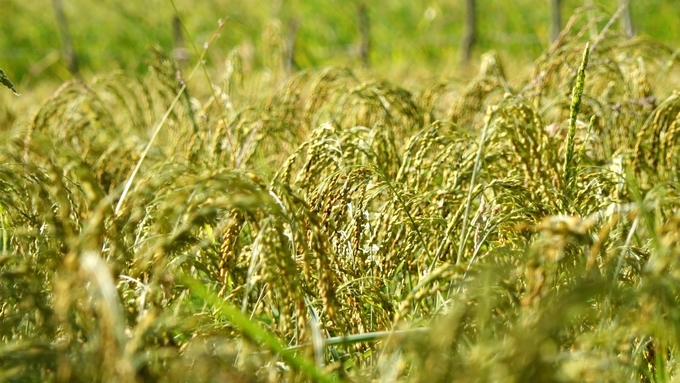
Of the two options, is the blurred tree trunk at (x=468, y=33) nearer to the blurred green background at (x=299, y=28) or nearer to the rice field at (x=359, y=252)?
the blurred green background at (x=299, y=28)

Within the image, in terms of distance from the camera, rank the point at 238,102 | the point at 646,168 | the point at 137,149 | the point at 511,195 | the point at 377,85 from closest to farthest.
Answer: the point at 511,195 < the point at 646,168 < the point at 377,85 < the point at 137,149 < the point at 238,102

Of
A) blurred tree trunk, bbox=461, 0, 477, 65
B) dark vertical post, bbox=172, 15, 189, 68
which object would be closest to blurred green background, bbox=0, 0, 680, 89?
blurred tree trunk, bbox=461, 0, 477, 65

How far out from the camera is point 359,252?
4.33 feet

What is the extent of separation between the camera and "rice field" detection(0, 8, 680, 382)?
73 cm

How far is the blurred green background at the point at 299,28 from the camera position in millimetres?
6684

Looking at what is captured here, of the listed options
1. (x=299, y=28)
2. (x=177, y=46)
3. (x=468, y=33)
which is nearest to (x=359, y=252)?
(x=468, y=33)

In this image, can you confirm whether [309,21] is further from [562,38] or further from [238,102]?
[562,38]

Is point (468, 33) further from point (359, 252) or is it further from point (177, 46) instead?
point (359, 252)

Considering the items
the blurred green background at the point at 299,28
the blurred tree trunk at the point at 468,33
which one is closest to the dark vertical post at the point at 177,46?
the blurred green background at the point at 299,28

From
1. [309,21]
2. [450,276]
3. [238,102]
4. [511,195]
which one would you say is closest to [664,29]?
[309,21]

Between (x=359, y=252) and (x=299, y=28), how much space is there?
6.29 meters

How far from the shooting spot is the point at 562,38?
6.60 feet

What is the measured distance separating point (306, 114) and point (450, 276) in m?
1.52

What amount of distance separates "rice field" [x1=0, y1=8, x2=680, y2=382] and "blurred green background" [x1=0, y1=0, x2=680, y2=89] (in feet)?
14.5
